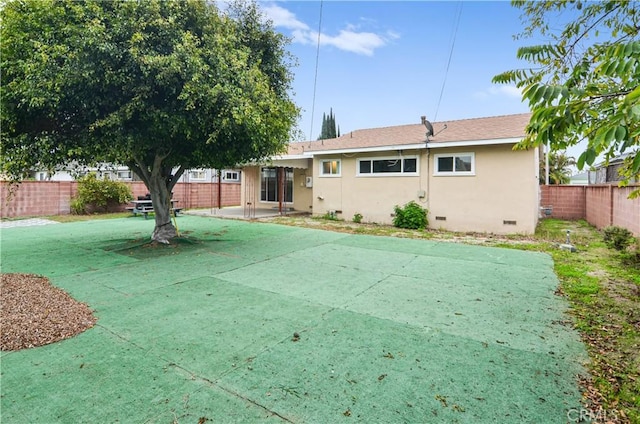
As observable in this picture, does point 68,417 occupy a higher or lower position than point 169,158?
lower

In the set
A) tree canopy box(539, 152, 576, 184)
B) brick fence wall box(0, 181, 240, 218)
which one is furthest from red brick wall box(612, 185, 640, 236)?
brick fence wall box(0, 181, 240, 218)

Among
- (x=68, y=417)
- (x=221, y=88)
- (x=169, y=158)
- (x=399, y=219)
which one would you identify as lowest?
(x=68, y=417)

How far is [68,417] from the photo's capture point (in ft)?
8.05

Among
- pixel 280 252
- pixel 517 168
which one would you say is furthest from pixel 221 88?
pixel 517 168

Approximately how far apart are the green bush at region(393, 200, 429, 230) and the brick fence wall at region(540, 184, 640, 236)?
5.51 metres

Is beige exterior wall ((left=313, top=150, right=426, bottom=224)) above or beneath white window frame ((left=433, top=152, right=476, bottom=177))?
beneath

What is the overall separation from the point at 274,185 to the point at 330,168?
5.17 m

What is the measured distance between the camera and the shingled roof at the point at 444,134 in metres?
11.4

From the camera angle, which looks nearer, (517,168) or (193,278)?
(193,278)

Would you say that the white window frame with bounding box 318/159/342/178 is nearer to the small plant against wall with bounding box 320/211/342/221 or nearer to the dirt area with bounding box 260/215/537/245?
the small plant against wall with bounding box 320/211/342/221

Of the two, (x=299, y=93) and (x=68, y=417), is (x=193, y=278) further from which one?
(x=299, y=93)

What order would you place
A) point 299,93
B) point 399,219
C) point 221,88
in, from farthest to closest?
1. point 399,219
2. point 299,93
3. point 221,88

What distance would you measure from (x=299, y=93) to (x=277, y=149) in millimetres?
2225

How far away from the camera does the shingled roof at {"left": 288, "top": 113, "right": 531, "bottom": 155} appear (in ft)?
37.5
